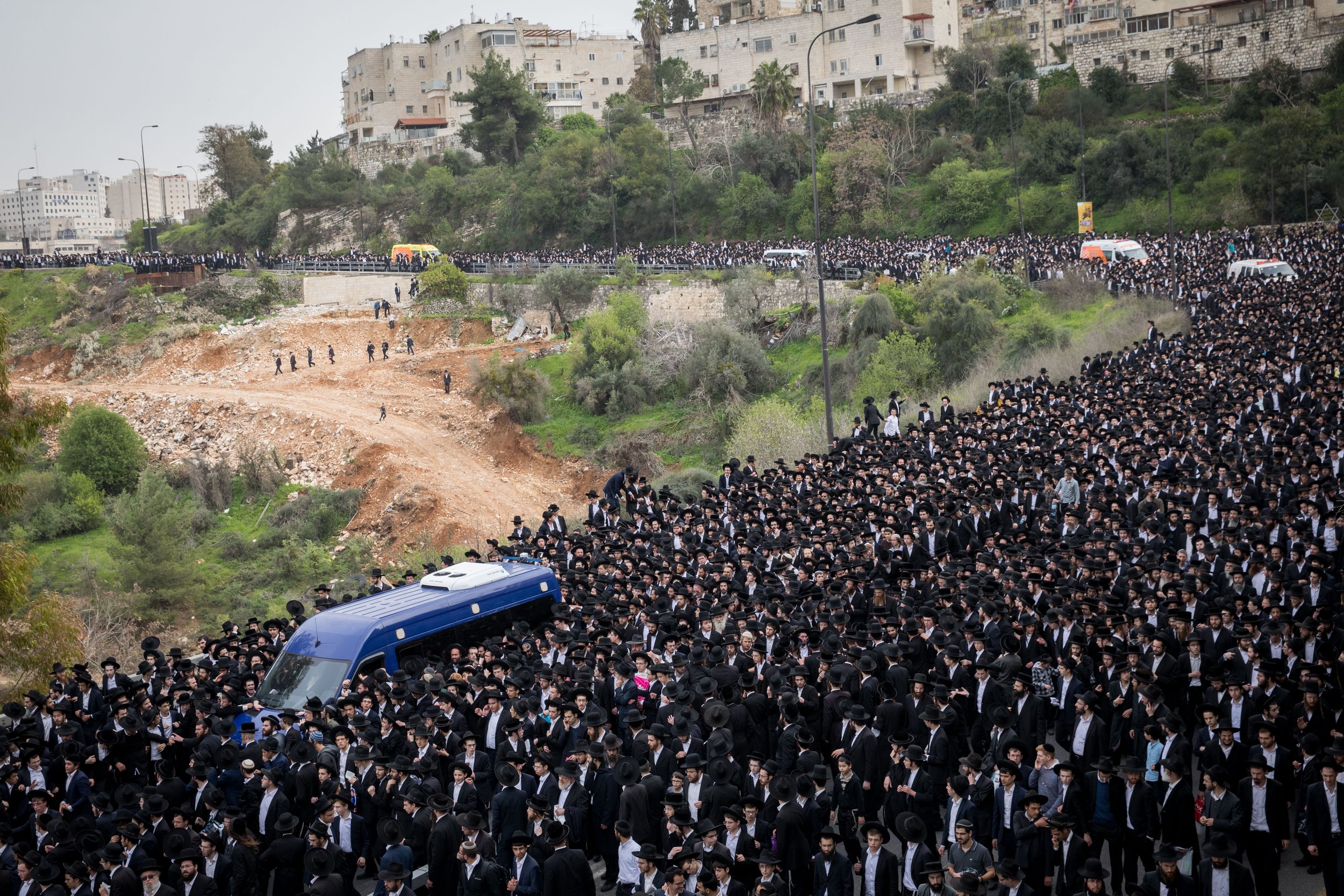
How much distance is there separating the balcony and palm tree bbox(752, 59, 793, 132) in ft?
27.4

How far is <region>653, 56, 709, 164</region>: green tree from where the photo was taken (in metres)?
78.4

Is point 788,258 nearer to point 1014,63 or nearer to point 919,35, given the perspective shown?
point 1014,63

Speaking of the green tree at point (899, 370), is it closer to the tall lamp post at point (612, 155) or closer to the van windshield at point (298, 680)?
the tall lamp post at point (612, 155)

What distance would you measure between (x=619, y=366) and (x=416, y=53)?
6348 cm

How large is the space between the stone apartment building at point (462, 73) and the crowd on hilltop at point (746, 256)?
2353 centimetres

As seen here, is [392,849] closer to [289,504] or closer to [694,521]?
[694,521]

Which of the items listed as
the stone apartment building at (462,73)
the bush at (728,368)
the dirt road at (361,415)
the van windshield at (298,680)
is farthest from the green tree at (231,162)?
the van windshield at (298,680)

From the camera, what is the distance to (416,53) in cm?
9688

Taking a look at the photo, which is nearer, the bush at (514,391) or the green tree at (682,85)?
the bush at (514,391)

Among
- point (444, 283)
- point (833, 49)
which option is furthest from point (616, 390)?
point (833, 49)

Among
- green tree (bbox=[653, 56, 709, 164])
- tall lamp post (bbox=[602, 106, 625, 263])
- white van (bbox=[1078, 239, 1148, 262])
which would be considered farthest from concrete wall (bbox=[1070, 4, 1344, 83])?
tall lamp post (bbox=[602, 106, 625, 263])

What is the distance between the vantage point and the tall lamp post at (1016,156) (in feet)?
186

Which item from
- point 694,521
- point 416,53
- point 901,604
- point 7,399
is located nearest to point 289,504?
point 694,521

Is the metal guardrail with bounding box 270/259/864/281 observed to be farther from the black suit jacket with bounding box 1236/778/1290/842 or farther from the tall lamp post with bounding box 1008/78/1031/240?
the black suit jacket with bounding box 1236/778/1290/842
